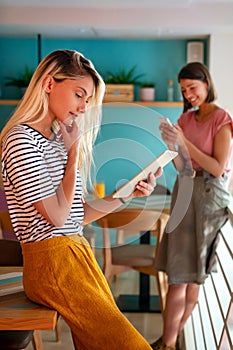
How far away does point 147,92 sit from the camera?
4805 mm

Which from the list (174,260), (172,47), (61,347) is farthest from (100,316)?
(172,47)

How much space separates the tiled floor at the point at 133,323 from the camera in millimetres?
2996

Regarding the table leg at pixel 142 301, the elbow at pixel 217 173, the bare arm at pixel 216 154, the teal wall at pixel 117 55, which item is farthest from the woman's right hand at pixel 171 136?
the teal wall at pixel 117 55

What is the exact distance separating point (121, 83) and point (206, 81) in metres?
2.37

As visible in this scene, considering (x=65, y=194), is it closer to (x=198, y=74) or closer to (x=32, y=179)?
(x=32, y=179)

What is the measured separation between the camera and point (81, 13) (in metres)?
4.43

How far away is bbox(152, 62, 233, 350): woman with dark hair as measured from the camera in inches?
95.3

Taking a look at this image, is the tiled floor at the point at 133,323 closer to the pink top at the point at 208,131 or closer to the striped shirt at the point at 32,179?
the pink top at the point at 208,131

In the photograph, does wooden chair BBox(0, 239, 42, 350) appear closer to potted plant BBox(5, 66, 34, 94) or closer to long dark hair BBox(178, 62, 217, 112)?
long dark hair BBox(178, 62, 217, 112)

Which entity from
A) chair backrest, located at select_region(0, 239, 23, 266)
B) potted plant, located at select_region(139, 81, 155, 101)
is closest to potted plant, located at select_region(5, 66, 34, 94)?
potted plant, located at select_region(139, 81, 155, 101)

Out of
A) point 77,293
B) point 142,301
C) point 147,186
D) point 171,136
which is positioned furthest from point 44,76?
point 142,301

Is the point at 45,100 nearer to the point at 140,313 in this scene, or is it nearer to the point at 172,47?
the point at 140,313

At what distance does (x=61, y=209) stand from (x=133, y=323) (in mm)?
2136

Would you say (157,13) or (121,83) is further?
(121,83)
